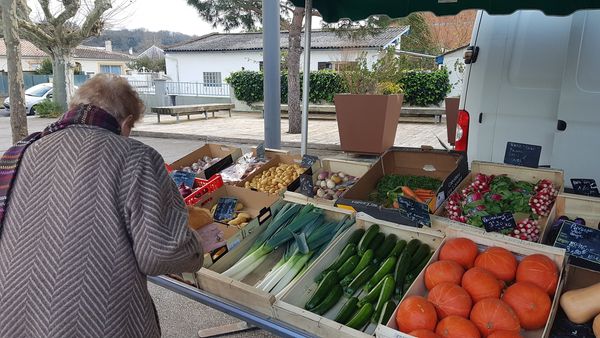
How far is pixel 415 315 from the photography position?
4.76 ft

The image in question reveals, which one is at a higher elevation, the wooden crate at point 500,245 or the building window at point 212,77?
the building window at point 212,77

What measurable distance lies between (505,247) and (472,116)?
1.69 m

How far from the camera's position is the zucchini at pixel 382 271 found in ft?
6.20

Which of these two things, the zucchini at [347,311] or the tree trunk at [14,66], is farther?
the tree trunk at [14,66]

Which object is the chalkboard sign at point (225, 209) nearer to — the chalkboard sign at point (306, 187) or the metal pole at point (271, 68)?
the chalkboard sign at point (306, 187)

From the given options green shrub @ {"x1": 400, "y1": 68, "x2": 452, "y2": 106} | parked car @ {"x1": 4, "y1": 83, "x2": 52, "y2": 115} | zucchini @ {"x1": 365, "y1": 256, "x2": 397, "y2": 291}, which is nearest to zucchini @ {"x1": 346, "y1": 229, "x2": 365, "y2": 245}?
zucchini @ {"x1": 365, "y1": 256, "x2": 397, "y2": 291}

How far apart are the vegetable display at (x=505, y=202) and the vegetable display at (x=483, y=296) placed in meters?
0.47

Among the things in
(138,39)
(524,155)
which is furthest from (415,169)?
(138,39)

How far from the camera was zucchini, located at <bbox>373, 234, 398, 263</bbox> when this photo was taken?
6.69 feet

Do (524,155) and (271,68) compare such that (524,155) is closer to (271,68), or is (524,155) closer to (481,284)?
(481,284)

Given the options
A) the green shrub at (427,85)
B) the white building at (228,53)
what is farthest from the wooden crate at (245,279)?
the white building at (228,53)

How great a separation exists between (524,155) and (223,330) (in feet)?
7.63

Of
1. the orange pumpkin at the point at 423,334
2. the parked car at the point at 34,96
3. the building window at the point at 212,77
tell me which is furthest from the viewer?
the building window at the point at 212,77

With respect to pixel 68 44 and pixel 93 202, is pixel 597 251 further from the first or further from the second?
pixel 68 44
